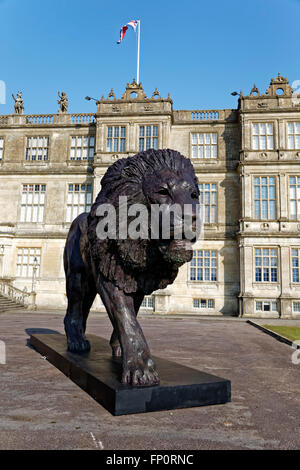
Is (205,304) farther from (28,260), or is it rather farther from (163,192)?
(163,192)

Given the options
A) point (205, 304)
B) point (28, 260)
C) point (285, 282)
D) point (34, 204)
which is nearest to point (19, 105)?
point (34, 204)

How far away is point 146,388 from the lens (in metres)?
2.79

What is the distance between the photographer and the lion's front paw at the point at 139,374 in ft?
9.40

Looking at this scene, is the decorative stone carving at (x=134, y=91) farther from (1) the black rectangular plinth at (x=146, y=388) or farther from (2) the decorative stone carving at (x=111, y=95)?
(1) the black rectangular plinth at (x=146, y=388)

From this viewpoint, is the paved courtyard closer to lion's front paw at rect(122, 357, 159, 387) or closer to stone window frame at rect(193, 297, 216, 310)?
lion's front paw at rect(122, 357, 159, 387)

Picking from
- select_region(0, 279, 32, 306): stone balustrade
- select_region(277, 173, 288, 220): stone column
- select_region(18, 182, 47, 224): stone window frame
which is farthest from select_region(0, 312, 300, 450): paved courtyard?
select_region(18, 182, 47, 224): stone window frame

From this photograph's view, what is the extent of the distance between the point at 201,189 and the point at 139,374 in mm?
19314

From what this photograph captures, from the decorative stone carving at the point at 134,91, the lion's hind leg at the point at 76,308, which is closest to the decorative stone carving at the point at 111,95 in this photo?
the decorative stone carving at the point at 134,91

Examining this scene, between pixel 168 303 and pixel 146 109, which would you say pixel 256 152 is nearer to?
pixel 146 109

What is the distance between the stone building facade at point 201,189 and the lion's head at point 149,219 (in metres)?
16.8

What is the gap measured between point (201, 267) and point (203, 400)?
17996mm

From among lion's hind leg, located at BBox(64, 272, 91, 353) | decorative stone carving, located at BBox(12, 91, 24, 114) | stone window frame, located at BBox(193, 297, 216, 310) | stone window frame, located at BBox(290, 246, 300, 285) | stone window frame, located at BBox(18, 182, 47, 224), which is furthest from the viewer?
decorative stone carving, located at BBox(12, 91, 24, 114)

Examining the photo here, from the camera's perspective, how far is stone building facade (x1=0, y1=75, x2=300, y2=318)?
19609 mm

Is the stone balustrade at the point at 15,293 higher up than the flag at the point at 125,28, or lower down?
lower down
